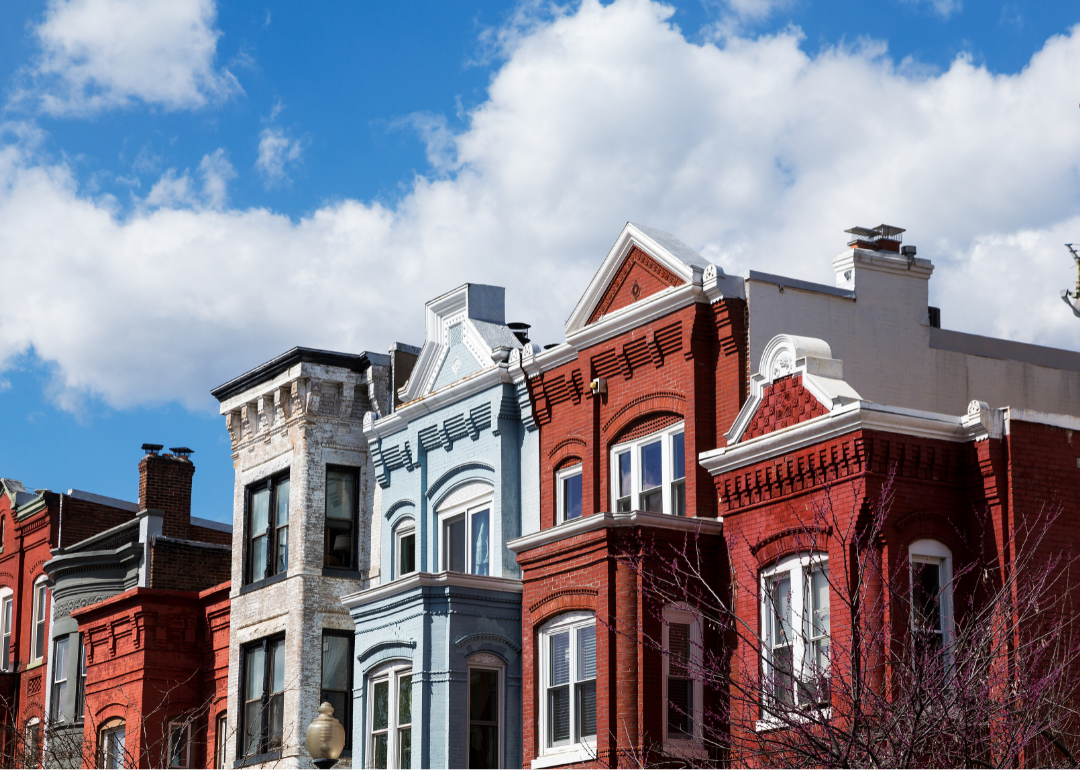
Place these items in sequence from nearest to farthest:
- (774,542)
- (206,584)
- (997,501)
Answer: (997,501) → (774,542) → (206,584)

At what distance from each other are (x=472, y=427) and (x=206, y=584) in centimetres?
1229

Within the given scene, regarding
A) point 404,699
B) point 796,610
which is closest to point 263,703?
point 404,699

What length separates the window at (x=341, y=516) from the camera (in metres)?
35.2

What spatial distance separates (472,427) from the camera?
105 feet

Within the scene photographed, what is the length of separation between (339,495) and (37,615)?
16.3m

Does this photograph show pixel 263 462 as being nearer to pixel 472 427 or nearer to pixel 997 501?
pixel 472 427

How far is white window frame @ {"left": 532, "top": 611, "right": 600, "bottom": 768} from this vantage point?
26203 millimetres

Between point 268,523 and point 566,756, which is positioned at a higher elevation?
point 268,523

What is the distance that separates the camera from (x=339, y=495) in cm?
3553

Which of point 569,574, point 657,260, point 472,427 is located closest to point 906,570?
point 569,574

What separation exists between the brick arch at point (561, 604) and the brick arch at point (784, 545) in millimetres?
2794

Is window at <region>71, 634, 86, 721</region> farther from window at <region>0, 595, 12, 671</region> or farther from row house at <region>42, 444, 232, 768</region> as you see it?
window at <region>0, 595, 12, 671</region>

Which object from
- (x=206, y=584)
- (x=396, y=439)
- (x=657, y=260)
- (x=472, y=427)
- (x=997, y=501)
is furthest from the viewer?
(x=206, y=584)

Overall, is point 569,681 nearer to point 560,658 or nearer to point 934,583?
point 560,658
